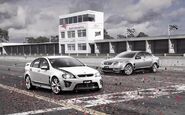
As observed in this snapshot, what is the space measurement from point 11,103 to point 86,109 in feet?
8.89

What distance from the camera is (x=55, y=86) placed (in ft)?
38.3

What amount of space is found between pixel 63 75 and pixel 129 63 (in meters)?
9.37

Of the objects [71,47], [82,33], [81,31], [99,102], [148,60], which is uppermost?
[81,31]

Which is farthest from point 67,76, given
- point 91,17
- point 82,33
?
point 82,33

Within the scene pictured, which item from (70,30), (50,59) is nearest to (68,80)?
(50,59)

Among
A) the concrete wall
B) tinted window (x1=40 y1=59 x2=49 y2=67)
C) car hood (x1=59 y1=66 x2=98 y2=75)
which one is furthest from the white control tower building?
car hood (x1=59 y1=66 x2=98 y2=75)

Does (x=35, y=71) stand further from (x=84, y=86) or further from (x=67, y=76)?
(x=84, y=86)

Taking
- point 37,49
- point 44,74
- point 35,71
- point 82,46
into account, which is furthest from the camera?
point 37,49

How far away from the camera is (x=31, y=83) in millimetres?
13430

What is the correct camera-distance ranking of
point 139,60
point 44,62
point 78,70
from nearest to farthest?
point 78,70
point 44,62
point 139,60

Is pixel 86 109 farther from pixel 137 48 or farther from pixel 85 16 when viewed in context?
pixel 85 16

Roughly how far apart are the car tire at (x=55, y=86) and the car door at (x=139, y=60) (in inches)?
387

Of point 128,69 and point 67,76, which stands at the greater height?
point 67,76

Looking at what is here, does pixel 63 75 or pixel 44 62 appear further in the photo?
pixel 44 62
